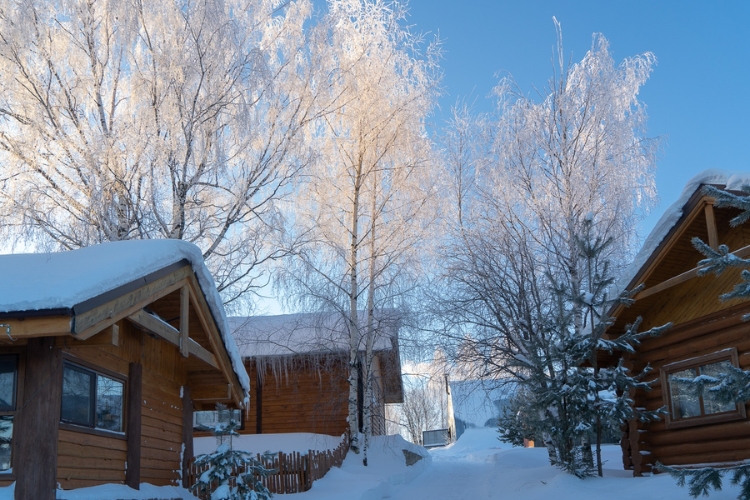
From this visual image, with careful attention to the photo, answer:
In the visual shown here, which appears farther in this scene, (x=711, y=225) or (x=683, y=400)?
(x=683, y=400)

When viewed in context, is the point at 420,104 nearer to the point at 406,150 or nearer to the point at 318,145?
the point at 406,150

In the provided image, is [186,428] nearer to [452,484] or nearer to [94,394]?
[94,394]

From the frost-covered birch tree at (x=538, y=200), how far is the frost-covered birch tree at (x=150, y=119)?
21.2 ft

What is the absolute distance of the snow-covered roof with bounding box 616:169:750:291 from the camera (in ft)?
34.3

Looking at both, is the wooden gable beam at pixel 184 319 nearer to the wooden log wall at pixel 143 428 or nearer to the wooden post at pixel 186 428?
the wooden log wall at pixel 143 428

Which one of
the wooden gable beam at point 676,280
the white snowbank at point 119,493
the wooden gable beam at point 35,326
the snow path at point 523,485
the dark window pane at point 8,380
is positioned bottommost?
the snow path at point 523,485

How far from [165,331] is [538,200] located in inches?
522

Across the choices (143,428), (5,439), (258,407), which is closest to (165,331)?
(143,428)

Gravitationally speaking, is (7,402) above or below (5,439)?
above

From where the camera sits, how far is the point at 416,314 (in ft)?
65.9

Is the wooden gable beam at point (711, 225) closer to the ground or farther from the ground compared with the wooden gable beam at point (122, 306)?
farther from the ground

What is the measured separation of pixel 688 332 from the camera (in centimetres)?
1255

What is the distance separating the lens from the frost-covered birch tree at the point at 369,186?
2014cm

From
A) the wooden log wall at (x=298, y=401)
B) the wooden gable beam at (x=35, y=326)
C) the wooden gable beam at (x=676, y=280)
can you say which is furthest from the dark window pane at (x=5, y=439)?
the wooden log wall at (x=298, y=401)
